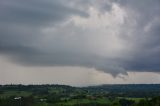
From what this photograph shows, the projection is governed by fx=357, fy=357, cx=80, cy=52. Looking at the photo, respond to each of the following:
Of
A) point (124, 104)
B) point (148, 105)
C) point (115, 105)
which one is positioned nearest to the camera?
point (148, 105)

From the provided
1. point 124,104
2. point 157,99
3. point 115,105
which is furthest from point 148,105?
point 124,104

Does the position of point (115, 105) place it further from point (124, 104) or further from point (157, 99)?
point (124, 104)

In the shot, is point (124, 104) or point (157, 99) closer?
point (157, 99)

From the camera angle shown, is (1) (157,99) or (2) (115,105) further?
(2) (115,105)

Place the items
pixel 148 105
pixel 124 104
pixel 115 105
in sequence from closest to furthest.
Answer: pixel 148 105, pixel 115 105, pixel 124 104

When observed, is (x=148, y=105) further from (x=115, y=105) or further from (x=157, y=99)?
(x=115, y=105)

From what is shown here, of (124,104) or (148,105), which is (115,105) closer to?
(148,105)

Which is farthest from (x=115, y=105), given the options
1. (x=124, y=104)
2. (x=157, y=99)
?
(x=124, y=104)

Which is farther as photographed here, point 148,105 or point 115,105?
point 115,105
